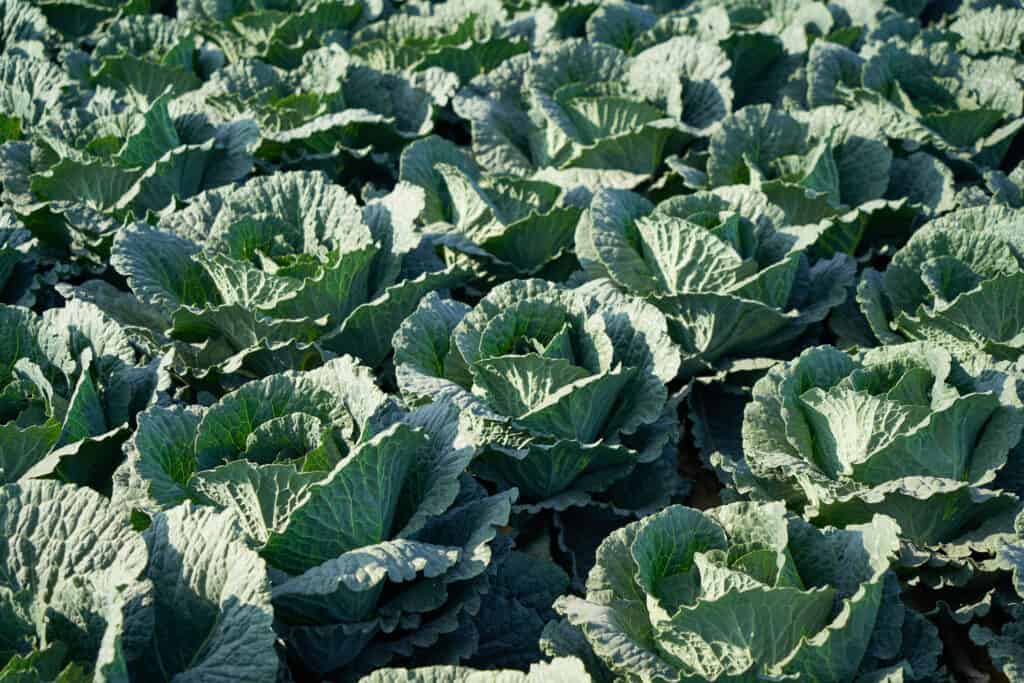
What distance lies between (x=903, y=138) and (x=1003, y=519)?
2.18m

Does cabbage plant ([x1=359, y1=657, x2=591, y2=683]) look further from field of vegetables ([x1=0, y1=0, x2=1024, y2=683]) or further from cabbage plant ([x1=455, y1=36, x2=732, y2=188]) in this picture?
cabbage plant ([x1=455, y1=36, x2=732, y2=188])

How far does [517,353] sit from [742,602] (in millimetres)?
1257

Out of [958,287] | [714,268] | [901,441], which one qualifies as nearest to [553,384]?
[714,268]

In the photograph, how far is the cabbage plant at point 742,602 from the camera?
243 cm

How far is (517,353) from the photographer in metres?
3.42

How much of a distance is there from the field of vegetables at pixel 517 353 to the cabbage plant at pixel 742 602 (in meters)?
0.01

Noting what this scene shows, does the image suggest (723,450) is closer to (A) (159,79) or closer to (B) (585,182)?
(B) (585,182)

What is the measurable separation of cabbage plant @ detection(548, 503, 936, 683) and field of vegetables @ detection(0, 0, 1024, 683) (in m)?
0.01

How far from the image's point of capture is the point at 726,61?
16.4ft

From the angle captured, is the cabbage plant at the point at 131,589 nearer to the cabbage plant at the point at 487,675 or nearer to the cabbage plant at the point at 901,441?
the cabbage plant at the point at 487,675

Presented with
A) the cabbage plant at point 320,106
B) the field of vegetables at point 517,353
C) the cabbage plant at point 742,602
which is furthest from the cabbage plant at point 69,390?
the cabbage plant at point 320,106

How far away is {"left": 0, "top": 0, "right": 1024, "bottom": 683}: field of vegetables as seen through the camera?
2.49m

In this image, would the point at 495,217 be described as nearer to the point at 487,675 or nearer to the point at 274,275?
the point at 274,275

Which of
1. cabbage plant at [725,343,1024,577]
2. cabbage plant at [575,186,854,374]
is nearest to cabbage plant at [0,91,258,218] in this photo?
cabbage plant at [575,186,854,374]
